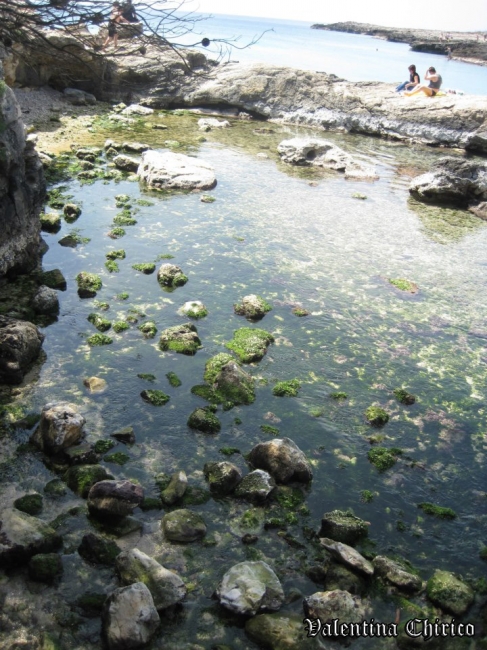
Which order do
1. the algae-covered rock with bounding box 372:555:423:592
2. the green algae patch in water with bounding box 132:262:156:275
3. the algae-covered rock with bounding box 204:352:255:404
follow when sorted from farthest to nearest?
the green algae patch in water with bounding box 132:262:156:275 < the algae-covered rock with bounding box 204:352:255:404 < the algae-covered rock with bounding box 372:555:423:592

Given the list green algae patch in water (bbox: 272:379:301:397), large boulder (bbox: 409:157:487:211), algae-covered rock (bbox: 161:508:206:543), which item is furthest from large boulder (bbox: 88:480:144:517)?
large boulder (bbox: 409:157:487:211)

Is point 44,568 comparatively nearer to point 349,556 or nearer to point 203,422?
point 203,422

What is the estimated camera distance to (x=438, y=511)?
35.8 ft

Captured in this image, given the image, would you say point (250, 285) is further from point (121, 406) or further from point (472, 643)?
point (472, 643)

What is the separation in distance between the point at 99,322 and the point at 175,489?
648 centimetres

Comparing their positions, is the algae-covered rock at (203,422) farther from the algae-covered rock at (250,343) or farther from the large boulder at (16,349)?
the large boulder at (16,349)

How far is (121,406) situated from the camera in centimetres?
1287

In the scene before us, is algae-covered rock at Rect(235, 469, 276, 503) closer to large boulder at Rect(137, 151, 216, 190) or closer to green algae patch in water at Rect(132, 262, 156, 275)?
green algae patch in water at Rect(132, 262, 156, 275)

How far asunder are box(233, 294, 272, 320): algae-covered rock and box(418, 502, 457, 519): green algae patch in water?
7636 millimetres

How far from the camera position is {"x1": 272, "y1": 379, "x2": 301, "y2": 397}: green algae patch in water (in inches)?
543

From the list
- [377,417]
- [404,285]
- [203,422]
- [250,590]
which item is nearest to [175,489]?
[203,422]

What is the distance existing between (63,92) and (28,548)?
38.8 m

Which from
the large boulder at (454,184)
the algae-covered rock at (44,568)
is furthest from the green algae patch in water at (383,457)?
the large boulder at (454,184)

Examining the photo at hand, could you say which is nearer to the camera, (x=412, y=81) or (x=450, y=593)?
(x=450, y=593)
